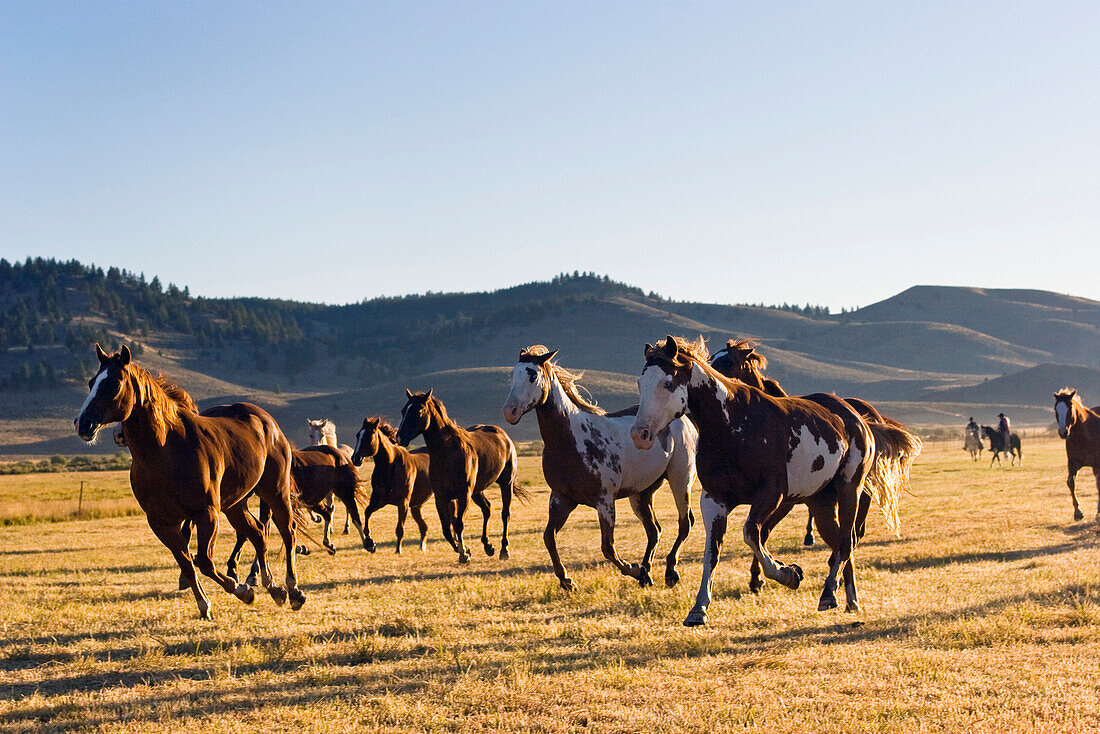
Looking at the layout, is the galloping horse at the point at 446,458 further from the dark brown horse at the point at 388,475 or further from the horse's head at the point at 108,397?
the horse's head at the point at 108,397

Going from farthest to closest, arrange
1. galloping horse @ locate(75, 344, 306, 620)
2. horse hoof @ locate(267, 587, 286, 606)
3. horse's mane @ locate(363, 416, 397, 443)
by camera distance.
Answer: horse's mane @ locate(363, 416, 397, 443), horse hoof @ locate(267, 587, 286, 606), galloping horse @ locate(75, 344, 306, 620)

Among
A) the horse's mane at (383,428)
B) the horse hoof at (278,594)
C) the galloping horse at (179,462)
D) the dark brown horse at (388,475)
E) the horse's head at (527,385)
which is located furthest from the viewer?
the horse's mane at (383,428)

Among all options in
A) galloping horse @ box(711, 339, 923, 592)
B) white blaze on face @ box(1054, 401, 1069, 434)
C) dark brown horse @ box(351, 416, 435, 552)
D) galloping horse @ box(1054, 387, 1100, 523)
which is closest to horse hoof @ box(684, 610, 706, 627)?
galloping horse @ box(711, 339, 923, 592)

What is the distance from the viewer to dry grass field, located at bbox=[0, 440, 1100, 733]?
581 cm

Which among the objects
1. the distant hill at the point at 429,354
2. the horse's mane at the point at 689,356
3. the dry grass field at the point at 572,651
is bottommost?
the dry grass field at the point at 572,651

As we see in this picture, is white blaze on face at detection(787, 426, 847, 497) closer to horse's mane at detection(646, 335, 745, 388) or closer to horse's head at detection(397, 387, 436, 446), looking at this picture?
horse's mane at detection(646, 335, 745, 388)

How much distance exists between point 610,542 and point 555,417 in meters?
1.48

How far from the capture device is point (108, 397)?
803 centimetres

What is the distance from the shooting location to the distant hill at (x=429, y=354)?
122 m

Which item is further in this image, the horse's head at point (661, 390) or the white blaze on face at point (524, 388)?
the white blaze on face at point (524, 388)

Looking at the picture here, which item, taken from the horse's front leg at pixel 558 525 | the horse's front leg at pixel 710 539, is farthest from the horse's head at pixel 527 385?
the horse's front leg at pixel 710 539

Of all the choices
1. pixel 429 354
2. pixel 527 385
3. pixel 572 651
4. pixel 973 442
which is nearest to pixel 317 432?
pixel 527 385

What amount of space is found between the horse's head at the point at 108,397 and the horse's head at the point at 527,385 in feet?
11.6

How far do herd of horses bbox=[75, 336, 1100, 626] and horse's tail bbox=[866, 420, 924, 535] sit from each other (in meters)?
0.02
